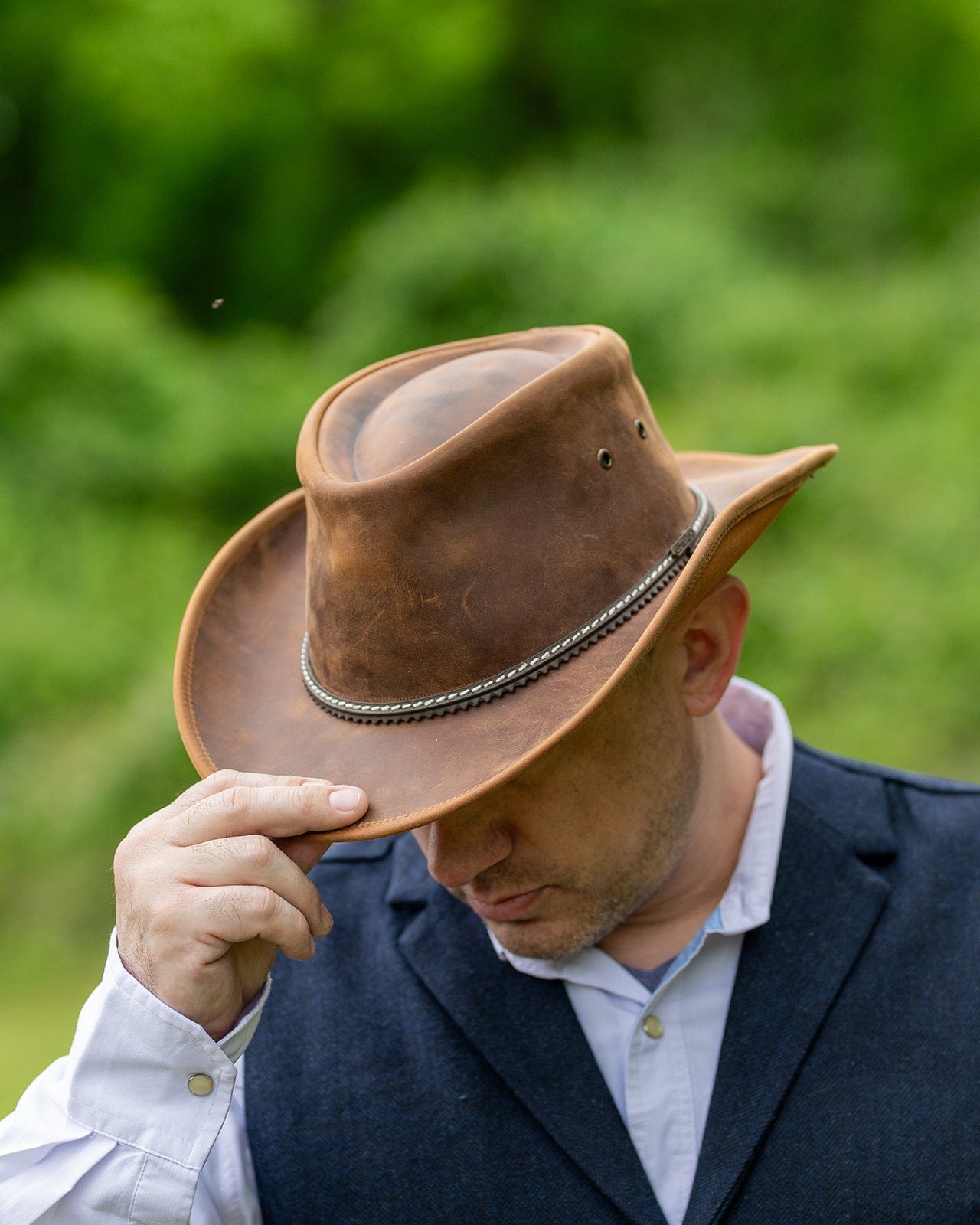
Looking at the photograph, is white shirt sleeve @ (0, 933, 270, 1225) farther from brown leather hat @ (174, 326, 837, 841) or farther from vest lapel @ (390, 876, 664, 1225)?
vest lapel @ (390, 876, 664, 1225)

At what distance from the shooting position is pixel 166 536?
22.0 ft

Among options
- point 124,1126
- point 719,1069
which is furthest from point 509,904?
point 124,1126

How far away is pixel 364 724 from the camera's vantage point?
5.67 ft

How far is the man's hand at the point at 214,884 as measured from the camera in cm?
166

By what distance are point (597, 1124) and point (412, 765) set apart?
0.74 m

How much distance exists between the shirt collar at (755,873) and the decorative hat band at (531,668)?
57 cm

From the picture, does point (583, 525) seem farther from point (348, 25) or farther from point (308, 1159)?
point (348, 25)

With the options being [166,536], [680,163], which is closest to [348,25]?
[680,163]

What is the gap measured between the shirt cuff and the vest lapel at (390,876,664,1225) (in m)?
0.50

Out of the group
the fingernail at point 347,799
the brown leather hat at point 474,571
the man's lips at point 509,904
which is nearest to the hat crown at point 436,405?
the brown leather hat at point 474,571

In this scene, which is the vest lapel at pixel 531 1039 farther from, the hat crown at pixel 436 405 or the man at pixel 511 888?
the hat crown at pixel 436 405

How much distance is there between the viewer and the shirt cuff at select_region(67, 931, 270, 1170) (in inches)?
66.5

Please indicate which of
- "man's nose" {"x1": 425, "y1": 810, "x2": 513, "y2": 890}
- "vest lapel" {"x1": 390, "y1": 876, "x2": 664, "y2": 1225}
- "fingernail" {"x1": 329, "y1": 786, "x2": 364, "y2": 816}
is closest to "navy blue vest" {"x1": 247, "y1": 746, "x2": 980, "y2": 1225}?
"vest lapel" {"x1": 390, "y1": 876, "x2": 664, "y2": 1225}

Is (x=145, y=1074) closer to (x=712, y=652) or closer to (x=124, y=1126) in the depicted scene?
(x=124, y=1126)
